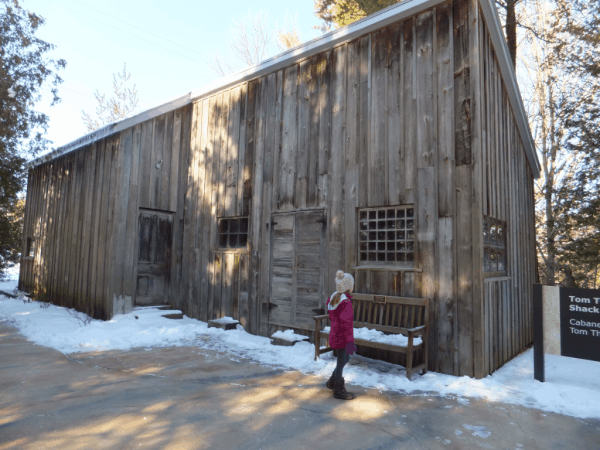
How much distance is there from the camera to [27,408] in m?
4.21

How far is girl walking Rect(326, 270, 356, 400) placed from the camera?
4.78 metres

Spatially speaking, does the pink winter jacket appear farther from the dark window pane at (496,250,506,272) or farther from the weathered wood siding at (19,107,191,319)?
the weathered wood siding at (19,107,191,319)

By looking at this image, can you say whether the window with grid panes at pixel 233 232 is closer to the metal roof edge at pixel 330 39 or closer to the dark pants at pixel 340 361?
the metal roof edge at pixel 330 39

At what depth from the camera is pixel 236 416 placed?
4.13m

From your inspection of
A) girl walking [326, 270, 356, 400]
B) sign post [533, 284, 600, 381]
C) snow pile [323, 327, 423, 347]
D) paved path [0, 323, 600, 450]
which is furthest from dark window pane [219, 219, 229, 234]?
sign post [533, 284, 600, 381]

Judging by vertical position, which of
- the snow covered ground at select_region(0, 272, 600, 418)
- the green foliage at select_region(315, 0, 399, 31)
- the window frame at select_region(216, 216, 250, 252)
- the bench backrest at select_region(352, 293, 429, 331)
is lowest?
the snow covered ground at select_region(0, 272, 600, 418)

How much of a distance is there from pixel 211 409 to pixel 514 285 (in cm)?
A: 603

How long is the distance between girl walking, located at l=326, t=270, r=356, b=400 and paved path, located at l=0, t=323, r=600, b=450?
21 cm

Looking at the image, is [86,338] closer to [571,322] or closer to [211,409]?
[211,409]

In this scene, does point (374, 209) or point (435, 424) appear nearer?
point (435, 424)

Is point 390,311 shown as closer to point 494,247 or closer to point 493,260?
point 493,260

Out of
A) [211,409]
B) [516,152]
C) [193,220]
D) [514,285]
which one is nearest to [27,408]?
[211,409]

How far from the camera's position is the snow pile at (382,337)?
5.70m

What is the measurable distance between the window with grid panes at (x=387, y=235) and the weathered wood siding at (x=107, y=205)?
5439 millimetres
